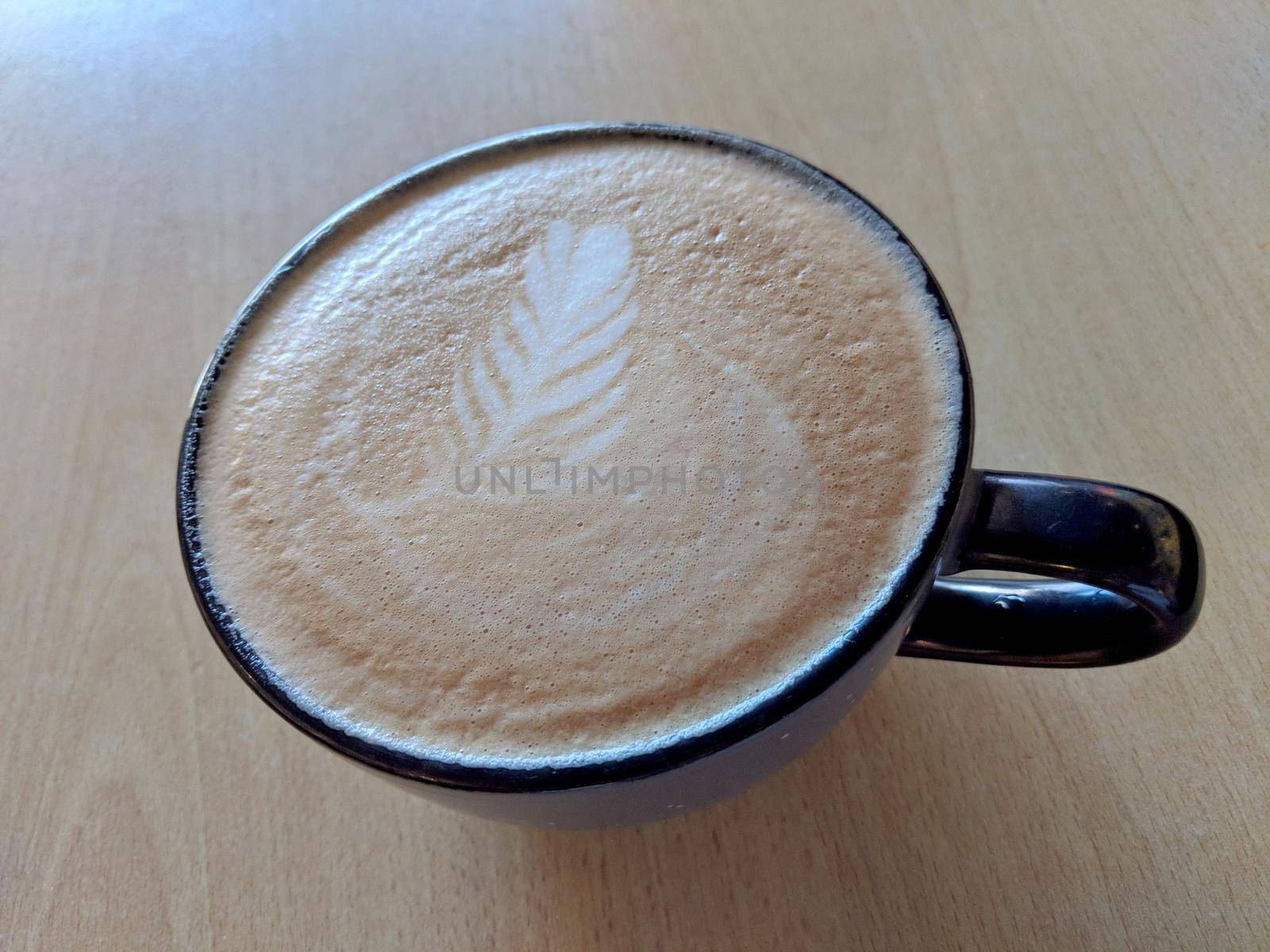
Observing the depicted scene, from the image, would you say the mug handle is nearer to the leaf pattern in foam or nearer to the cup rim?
the cup rim

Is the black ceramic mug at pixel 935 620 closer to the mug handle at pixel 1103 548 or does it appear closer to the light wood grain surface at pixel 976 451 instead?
the mug handle at pixel 1103 548

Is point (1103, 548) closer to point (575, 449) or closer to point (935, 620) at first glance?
point (935, 620)

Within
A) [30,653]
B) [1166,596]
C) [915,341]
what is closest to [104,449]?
[30,653]

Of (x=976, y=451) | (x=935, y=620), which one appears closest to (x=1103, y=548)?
(x=935, y=620)

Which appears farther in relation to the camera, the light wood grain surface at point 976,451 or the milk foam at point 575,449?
the light wood grain surface at point 976,451

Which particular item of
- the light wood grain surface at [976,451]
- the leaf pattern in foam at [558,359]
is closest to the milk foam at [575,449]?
the leaf pattern in foam at [558,359]
